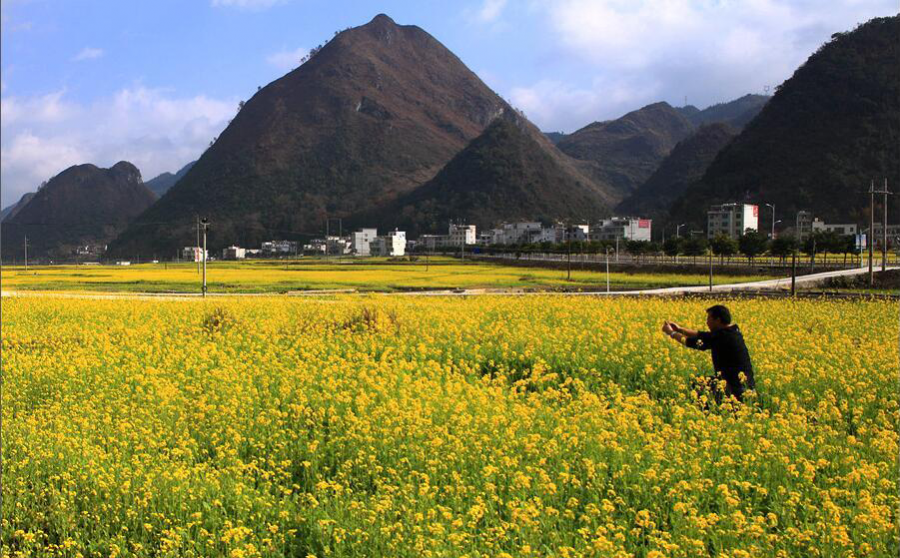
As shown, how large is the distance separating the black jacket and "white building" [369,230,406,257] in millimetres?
120492

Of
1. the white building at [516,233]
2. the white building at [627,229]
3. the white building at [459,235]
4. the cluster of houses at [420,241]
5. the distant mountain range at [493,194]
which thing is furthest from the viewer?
the distant mountain range at [493,194]

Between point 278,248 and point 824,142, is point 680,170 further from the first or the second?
point 278,248

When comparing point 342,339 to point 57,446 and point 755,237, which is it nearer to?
point 57,446

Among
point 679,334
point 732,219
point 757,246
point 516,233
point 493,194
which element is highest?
point 493,194

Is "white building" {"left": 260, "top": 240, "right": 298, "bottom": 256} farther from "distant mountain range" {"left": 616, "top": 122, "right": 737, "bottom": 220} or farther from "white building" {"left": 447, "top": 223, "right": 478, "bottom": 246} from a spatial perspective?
"distant mountain range" {"left": 616, "top": 122, "right": 737, "bottom": 220}

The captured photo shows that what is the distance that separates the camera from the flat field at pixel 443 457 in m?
4.70

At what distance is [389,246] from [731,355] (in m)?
125

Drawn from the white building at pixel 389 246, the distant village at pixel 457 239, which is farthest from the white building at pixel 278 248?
the white building at pixel 389 246

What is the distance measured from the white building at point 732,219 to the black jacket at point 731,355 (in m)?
84.8

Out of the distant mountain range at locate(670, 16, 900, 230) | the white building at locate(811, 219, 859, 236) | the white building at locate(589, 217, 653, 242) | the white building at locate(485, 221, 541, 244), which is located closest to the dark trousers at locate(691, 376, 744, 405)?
the white building at locate(811, 219, 859, 236)

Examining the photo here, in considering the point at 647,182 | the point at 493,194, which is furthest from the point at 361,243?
the point at 647,182

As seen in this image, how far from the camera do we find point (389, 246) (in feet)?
431

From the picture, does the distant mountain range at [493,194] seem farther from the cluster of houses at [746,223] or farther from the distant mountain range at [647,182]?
the cluster of houses at [746,223]

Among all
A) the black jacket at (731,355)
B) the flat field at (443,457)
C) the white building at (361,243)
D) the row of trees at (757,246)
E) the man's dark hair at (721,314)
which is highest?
the white building at (361,243)
